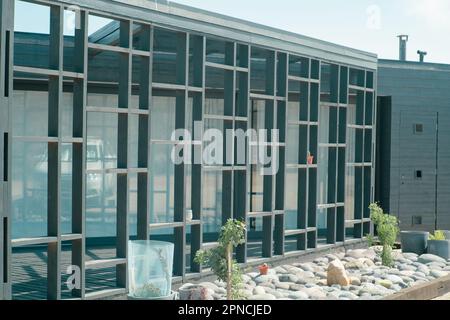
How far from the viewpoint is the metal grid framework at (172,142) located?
9.05 m

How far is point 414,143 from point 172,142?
31.6 ft

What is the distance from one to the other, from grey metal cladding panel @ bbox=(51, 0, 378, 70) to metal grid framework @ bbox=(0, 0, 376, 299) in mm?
105

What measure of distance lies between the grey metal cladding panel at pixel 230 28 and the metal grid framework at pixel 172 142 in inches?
4.1

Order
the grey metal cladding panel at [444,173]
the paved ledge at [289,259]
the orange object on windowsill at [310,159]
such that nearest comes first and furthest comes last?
the paved ledge at [289,259], the orange object on windowsill at [310,159], the grey metal cladding panel at [444,173]

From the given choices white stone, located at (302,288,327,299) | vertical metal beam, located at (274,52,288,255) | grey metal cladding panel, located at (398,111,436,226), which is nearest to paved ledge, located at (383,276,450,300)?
white stone, located at (302,288,327,299)

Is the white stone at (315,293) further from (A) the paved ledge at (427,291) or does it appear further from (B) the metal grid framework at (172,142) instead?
(B) the metal grid framework at (172,142)

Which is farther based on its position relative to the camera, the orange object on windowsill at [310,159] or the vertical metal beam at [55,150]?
the orange object on windowsill at [310,159]

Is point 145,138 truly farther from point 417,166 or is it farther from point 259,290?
point 417,166

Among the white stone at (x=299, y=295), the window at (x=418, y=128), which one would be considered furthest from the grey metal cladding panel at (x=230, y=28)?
the white stone at (x=299, y=295)

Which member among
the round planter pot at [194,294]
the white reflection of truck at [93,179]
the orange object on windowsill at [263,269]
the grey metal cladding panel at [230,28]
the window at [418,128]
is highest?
the grey metal cladding panel at [230,28]

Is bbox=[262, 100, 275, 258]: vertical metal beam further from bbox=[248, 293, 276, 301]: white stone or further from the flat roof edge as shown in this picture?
the flat roof edge

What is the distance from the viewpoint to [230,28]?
39.9 feet
